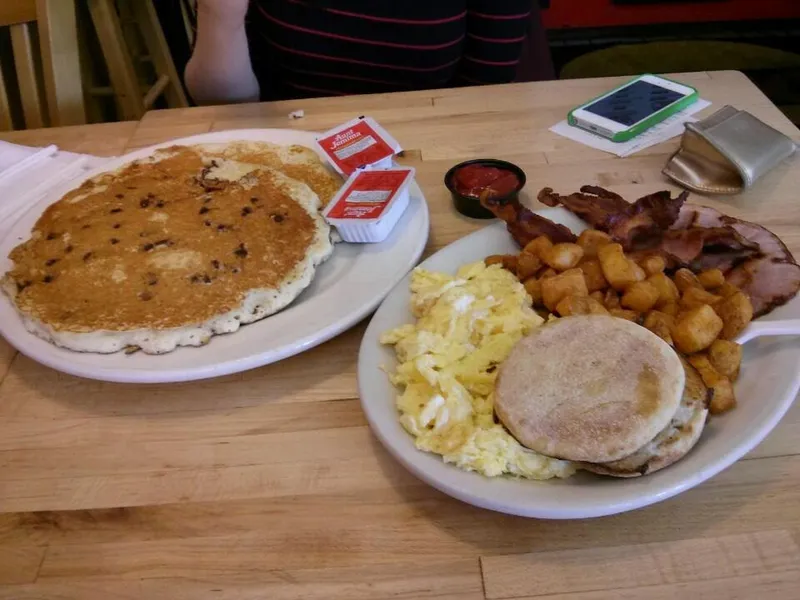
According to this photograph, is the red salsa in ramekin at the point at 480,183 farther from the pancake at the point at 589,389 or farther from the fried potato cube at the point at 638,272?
the pancake at the point at 589,389

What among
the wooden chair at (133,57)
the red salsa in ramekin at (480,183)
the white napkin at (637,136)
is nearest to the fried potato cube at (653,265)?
the red salsa in ramekin at (480,183)

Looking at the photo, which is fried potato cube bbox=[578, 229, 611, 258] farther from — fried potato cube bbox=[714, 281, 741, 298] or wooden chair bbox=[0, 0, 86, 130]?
wooden chair bbox=[0, 0, 86, 130]

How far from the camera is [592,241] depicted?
49.4 inches

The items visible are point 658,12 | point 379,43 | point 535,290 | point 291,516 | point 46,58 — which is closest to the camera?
point 291,516

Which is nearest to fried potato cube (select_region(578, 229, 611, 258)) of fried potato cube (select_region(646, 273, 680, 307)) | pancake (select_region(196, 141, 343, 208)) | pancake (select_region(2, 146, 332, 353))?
fried potato cube (select_region(646, 273, 680, 307))

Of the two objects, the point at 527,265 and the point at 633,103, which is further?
the point at 633,103

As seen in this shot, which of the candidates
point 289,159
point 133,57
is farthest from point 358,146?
point 133,57

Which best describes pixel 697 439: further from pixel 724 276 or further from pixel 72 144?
pixel 72 144

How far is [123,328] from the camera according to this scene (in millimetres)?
1172

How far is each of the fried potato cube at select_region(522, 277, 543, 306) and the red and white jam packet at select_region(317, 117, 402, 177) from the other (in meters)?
0.57

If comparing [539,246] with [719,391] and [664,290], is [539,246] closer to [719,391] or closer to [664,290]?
[664,290]

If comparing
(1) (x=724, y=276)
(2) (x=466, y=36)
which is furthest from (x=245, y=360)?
(2) (x=466, y=36)

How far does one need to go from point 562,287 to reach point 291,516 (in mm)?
561

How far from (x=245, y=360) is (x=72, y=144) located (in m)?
1.29
